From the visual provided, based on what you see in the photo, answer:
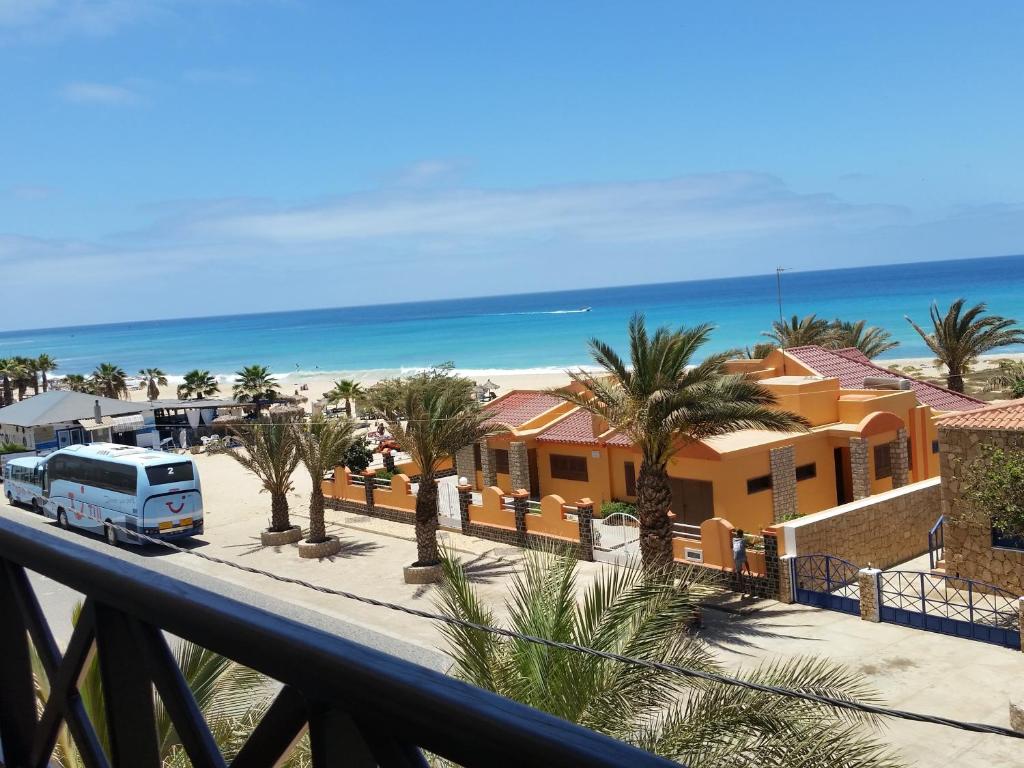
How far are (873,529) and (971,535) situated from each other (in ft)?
7.77

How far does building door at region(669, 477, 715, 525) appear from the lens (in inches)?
912

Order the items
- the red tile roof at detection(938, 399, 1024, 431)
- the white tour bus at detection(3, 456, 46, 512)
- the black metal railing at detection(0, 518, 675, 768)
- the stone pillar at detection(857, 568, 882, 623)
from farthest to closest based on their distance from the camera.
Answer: the white tour bus at detection(3, 456, 46, 512)
the red tile roof at detection(938, 399, 1024, 431)
the stone pillar at detection(857, 568, 882, 623)
the black metal railing at detection(0, 518, 675, 768)

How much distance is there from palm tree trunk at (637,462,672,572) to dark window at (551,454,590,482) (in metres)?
9.36

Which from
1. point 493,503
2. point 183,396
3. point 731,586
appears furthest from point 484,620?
point 183,396

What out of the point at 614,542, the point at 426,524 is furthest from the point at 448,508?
the point at 614,542

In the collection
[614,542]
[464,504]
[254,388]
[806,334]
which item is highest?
[806,334]

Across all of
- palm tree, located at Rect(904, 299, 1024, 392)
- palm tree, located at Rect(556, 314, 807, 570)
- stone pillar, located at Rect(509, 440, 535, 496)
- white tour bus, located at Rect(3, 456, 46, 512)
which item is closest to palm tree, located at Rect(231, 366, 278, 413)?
white tour bus, located at Rect(3, 456, 46, 512)

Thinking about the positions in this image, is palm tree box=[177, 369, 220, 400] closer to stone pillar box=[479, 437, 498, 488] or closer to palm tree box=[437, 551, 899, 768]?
stone pillar box=[479, 437, 498, 488]

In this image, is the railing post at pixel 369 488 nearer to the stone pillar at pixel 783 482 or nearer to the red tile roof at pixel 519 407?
the red tile roof at pixel 519 407

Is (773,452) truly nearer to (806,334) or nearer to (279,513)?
(279,513)

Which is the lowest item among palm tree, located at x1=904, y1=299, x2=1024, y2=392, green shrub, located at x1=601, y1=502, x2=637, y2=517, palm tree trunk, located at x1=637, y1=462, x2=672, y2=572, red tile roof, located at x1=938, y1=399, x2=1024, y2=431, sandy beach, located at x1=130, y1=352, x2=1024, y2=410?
sandy beach, located at x1=130, y1=352, x2=1024, y2=410

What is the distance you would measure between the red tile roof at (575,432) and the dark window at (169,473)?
10.1m

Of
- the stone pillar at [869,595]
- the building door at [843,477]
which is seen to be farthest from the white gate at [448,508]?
the stone pillar at [869,595]

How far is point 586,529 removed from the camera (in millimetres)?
22609
